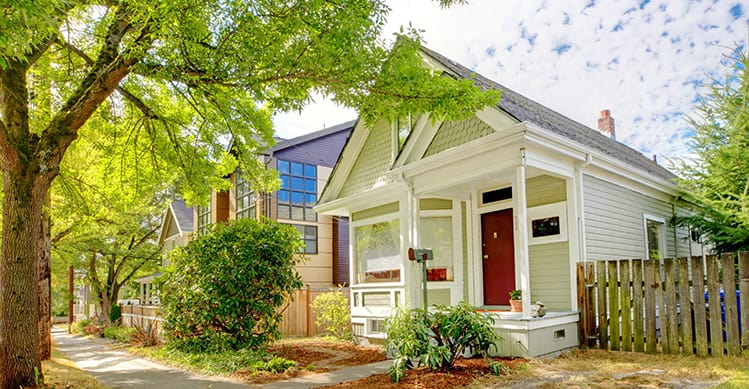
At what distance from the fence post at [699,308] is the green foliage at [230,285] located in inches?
260

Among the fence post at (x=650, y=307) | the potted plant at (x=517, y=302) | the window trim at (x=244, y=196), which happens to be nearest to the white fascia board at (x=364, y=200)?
the potted plant at (x=517, y=302)

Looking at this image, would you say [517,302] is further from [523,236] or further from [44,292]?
[44,292]

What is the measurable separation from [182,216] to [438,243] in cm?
1837

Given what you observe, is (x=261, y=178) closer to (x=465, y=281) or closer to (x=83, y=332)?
(x=465, y=281)

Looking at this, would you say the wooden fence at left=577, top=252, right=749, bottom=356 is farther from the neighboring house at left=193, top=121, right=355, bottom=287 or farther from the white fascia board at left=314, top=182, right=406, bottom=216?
the neighboring house at left=193, top=121, right=355, bottom=287

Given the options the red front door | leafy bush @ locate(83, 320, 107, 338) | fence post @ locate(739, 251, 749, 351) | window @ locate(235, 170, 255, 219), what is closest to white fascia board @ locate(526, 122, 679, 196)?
the red front door

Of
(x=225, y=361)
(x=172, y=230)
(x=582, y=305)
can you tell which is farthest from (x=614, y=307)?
(x=172, y=230)

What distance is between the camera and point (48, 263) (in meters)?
10.5

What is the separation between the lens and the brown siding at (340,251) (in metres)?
18.7

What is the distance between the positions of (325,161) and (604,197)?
39.5 feet

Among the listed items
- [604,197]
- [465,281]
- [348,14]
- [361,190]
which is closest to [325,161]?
[361,190]

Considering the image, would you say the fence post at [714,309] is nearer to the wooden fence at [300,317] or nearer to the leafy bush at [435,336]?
the leafy bush at [435,336]

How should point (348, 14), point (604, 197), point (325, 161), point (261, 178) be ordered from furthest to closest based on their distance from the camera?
1. point (325, 161)
2. point (261, 178)
3. point (604, 197)
4. point (348, 14)

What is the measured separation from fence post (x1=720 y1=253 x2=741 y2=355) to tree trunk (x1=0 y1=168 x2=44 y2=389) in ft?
30.1
